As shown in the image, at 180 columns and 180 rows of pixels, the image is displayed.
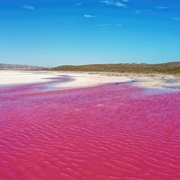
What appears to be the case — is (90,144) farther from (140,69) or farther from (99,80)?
(140,69)

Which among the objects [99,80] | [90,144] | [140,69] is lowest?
[90,144]

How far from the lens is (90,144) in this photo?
838 cm

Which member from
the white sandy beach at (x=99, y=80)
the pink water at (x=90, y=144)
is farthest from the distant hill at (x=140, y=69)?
the pink water at (x=90, y=144)

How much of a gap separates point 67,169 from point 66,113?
725 cm

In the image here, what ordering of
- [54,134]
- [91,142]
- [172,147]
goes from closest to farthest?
1. [172,147]
2. [91,142]
3. [54,134]

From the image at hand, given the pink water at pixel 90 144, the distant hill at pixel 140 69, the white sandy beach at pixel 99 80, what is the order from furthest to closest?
the distant hill at pixel 140 69 → the white sandy beach at pixel 99 80 → the pink water at pixel 90 144

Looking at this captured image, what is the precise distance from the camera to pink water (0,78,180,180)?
6.22 meters

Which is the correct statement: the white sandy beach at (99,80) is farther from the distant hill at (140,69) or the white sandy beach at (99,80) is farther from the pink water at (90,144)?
the distant hill at (140,69)

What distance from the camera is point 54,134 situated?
9.58 metres

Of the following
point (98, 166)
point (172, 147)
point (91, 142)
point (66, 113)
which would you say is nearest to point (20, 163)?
point (98, 166)

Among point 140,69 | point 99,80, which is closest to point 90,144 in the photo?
point 99,80

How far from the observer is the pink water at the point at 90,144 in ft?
20.4

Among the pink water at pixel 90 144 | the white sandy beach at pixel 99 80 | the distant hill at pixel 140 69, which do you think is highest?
the distant hill at pixel 140 69

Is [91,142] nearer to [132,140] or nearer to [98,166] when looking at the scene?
[132,140]
